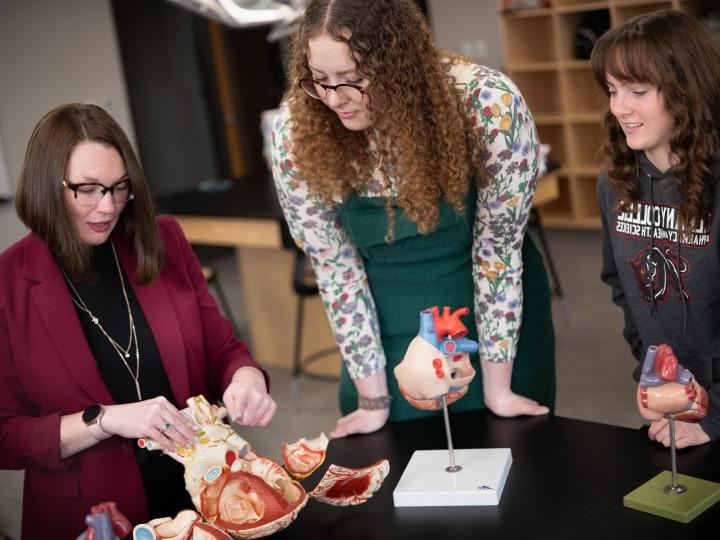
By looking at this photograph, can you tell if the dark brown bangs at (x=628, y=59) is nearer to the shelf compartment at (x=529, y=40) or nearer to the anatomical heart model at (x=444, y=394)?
the anatomical heart model at (x=444, y=394)

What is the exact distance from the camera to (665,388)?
57.9 inches

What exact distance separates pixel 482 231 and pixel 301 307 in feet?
8.27

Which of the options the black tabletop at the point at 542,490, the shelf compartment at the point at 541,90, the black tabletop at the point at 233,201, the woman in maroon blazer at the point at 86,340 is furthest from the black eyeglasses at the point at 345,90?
the shelf compartment at the point at 541,90

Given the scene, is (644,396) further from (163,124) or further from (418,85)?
(163,124)

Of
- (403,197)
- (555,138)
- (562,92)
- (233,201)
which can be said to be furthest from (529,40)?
(403,197)

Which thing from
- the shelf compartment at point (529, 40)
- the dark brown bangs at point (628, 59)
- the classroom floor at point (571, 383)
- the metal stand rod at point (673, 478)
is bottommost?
Answer: the classroom floor at point (571, 383)

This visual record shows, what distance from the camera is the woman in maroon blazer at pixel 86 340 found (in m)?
1.83

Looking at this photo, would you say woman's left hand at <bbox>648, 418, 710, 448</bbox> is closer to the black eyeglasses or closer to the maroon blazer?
the black eyeglasses

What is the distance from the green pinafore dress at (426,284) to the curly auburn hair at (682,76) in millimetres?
401

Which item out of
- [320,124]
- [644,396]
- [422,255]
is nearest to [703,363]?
[644,396]

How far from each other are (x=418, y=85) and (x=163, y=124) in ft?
18.9

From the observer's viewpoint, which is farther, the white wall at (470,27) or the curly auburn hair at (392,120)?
the white wall at (470,27)

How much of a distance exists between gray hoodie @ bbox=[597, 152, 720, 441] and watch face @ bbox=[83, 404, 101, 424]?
1.06 m

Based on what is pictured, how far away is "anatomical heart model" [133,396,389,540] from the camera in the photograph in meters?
1.50
